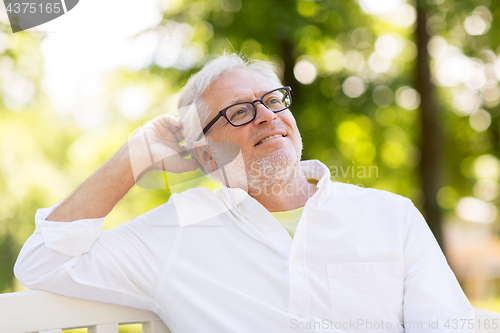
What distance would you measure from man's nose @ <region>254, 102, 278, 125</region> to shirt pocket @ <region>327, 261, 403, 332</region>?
0.77 metres

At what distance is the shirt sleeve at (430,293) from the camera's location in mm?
1658

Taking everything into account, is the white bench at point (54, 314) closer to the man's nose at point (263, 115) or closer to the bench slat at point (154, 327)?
the bench slat at point (154, 327)

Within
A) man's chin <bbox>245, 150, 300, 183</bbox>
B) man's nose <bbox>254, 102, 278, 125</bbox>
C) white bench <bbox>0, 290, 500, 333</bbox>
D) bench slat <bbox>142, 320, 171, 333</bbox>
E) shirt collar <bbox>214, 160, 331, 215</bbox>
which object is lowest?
bench slat <bbox>142, 320, 171, 333</bbox>

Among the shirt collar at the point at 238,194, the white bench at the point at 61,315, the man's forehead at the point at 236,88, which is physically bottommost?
the white bench at the point at 61,315

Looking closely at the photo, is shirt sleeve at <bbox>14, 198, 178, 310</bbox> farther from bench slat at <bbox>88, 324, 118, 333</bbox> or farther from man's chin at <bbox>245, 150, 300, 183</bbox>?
man's chin at <bbox>245, 150, 300, 183</bbox>

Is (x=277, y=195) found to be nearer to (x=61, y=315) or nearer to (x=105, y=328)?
(x=105, y=328)

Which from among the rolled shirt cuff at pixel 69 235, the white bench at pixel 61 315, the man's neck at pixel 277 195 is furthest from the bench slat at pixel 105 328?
the man's neck at pixel 277 195

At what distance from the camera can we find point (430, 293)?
5.56 ft

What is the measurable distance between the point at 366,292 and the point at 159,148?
1.15 meters

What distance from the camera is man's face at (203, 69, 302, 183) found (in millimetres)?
2053

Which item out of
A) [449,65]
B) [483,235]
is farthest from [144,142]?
[483,235]

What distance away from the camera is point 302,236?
72.9 inches

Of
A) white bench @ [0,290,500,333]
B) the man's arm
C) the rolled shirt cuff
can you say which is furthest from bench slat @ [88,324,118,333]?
the man's arm

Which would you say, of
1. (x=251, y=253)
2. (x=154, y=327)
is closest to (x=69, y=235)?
(x=154, y=327)
